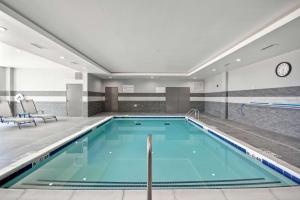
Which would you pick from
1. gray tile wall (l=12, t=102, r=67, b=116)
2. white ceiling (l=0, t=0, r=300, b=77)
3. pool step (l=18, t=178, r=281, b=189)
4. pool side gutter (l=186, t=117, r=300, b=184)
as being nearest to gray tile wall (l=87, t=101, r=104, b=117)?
gray tile wall (l=12, t=102, r=67, b=116)

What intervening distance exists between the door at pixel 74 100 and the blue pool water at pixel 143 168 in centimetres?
524

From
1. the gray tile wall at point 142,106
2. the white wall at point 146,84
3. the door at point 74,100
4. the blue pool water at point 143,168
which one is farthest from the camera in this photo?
the gray tile wall at point 142,106

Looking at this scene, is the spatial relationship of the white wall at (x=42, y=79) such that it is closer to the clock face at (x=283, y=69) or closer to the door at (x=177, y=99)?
the door at (x=177, y=99)

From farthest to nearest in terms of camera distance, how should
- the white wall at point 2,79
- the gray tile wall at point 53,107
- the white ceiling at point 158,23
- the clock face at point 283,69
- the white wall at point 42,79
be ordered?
the gray tile wall at point 53,107 → the white wall at point 42,79 → the white wall at point 2,79 → the clock face at point 283,69 → the white ceiling at point 158,23

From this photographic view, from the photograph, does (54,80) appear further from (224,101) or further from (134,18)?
(224,101)

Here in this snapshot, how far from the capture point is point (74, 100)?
10062 millimetres

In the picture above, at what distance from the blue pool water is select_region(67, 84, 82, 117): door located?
524 centimetres

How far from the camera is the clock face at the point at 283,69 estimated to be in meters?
5.21

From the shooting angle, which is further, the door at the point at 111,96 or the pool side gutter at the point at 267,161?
the door at the point at 111,96

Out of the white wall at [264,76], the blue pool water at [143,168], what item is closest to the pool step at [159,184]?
the blue pool water at [143,168]

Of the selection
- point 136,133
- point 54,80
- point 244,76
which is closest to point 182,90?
point 244,76

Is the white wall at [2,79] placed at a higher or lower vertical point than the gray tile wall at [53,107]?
higher

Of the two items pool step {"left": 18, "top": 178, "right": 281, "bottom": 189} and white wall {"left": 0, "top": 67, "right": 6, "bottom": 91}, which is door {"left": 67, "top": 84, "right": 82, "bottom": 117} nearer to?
white wall {"left": 0, "top": 67, "right": 6, "bottom": 91}

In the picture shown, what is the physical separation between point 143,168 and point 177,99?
9812 millimetres
